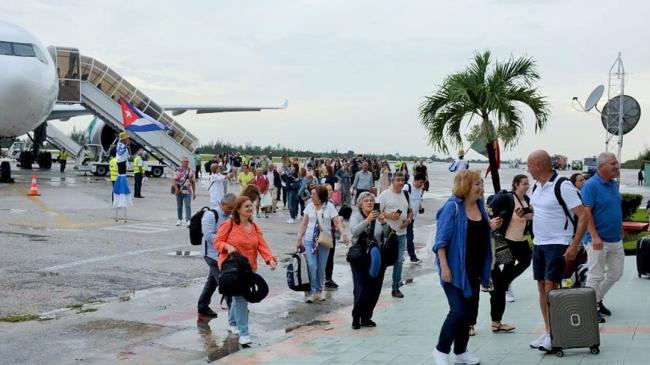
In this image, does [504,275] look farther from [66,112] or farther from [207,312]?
[66,112]

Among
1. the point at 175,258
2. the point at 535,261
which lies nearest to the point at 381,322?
the point at 535,261

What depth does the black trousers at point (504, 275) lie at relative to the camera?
8.38m

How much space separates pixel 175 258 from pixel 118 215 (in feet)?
22.7

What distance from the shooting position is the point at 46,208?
20844mm

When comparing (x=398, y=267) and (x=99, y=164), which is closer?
(x=398, y=267)

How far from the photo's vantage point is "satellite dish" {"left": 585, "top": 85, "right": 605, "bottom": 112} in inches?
720

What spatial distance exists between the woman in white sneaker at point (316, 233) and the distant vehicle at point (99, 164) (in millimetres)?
27830

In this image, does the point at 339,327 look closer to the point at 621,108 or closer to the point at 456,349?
the point at 456,349

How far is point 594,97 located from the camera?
727 inches

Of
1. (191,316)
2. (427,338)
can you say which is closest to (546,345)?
(427,338)

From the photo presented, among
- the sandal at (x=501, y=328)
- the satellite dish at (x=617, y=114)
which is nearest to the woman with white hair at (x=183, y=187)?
the satellite dish at (x=617, y=114)

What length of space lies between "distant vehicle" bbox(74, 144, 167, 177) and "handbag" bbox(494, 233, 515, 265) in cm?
3075

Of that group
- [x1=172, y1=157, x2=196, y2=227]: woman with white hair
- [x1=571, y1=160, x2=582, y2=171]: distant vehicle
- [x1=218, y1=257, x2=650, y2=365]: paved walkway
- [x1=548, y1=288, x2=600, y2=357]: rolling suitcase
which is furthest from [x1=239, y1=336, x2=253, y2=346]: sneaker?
[x1=571, y1=160, x2=582, y2=171]: distant vehicle

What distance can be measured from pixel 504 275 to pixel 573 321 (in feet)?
5.80
